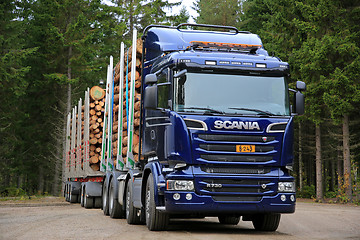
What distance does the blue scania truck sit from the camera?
1010 cm

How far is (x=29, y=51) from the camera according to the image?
1400 inches

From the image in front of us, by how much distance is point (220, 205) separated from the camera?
10.2 metres

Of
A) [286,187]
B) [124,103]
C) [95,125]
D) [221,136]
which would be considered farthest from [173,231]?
[95,125]

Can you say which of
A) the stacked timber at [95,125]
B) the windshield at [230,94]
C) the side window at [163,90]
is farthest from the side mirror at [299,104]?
the stacked timber at [95,125]

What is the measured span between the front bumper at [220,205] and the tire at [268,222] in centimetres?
109

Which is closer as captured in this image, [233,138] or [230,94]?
[233,138]

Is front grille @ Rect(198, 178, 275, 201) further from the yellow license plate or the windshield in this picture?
the windshield

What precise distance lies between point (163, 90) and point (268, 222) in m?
3.48

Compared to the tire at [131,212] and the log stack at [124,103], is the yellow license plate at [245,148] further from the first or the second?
the tire at [131,212]

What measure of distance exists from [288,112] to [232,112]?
1.15 meters

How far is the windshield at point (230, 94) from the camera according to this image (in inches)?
408

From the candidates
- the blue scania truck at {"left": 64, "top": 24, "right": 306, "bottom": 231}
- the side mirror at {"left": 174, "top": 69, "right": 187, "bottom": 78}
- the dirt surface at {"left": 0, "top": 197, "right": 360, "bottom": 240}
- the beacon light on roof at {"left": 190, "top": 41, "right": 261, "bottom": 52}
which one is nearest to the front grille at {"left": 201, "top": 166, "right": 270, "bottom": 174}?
the blue scania truck at {"left": 64, "top": 24, "right": 306, "bottom": 231}

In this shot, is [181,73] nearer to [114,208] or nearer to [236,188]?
[236,188]

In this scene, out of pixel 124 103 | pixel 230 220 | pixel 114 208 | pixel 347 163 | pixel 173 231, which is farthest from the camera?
pixel 347 163
